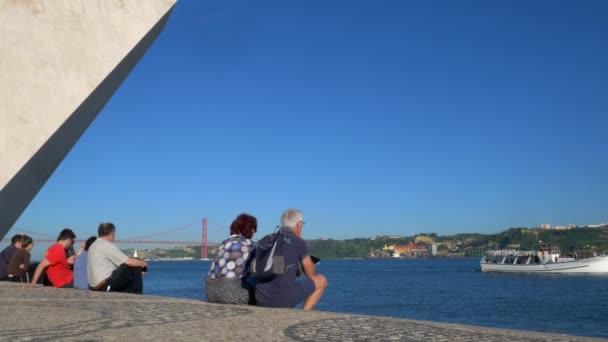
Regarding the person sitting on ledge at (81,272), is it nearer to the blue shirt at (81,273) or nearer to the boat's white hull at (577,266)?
the blue shirt at (81,273)

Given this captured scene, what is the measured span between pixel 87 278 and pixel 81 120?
2.19 m

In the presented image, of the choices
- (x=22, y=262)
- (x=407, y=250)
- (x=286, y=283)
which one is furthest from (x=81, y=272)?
(x=407, y=250)

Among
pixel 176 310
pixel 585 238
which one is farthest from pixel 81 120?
pixel 585 238

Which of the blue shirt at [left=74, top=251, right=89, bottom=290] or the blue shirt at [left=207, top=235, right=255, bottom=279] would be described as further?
the blue shirt at [left=74, top=251, right=89, bottom=290]

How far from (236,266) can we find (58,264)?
11.0ft

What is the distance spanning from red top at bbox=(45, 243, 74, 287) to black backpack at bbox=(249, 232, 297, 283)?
3637 mm

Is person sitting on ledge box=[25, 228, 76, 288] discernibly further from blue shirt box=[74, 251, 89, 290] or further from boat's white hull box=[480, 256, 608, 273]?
boat's white hull box=[480, 256, 608, 273]

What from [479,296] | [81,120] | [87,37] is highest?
[87,37]

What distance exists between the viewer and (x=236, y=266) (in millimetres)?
4832

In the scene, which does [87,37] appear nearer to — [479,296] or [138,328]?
[138,328]

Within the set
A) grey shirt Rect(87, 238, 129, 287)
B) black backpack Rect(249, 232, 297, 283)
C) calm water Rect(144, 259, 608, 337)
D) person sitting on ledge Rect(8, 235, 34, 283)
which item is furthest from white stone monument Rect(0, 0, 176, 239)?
calm water Rect(144, 259, 608, 337)

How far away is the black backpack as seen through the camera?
440 cm

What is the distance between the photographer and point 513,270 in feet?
214

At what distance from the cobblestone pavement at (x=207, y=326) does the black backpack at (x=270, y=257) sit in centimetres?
27
